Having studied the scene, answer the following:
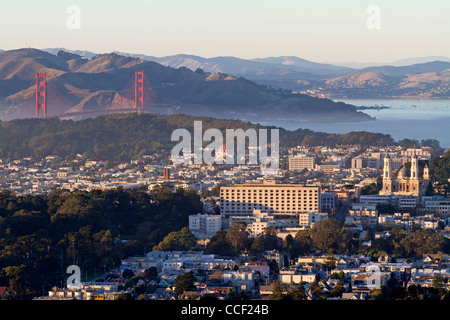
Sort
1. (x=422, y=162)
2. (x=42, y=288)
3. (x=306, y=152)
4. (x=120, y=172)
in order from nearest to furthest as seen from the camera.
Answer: (x=42, y=288), (x=422, y=162), (x=120, y=172), (x=306, y=152)

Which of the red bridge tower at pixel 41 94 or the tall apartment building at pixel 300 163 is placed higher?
the red bridge tower at pixel 41 94

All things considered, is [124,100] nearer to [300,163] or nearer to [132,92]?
[132,92]

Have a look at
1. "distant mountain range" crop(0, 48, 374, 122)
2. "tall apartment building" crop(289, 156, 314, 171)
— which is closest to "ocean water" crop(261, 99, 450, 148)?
"distant mountain range" crop(0, 48, 374, 122)

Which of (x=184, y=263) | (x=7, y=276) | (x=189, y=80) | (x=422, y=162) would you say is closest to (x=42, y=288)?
(x=7, y=276)

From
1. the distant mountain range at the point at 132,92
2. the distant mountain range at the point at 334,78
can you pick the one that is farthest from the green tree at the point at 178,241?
the distant mountain range at the point at 334,78

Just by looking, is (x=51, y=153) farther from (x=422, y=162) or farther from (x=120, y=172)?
(x=422, y=162)

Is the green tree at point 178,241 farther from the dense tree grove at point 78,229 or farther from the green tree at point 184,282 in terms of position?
the green tree at point 184,282

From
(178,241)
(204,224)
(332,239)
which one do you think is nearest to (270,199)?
(204,224)
